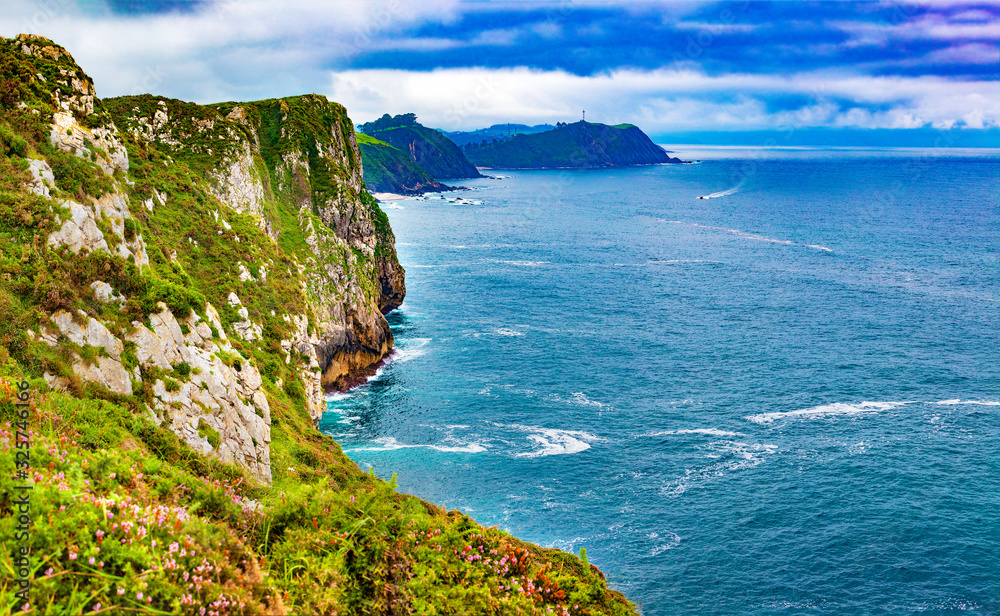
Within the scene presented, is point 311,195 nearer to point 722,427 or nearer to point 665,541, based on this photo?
point 722,427

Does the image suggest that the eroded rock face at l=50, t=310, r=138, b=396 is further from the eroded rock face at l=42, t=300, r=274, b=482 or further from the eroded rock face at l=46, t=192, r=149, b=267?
the eroded rock face at l=46, t=192, r=149, b=267

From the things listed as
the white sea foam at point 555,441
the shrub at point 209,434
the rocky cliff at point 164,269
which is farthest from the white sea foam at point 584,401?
the shrub at point 209,434

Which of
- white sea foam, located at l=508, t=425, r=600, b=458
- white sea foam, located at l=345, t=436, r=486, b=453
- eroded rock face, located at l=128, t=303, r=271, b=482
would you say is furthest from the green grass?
white sea foam, located at l=345, t=436, r=486, b=453

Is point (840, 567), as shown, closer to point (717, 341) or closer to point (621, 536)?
point (621, 536)

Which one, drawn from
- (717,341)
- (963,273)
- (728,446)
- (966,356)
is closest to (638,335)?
(717,341)

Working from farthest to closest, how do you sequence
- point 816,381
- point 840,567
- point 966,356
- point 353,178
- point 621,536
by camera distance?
point 353,178, point 966,356, point 816,381, point 621,536, point 840,567

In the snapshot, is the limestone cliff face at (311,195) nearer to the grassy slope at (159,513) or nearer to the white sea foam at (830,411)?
the grassy slope at (159,513)
